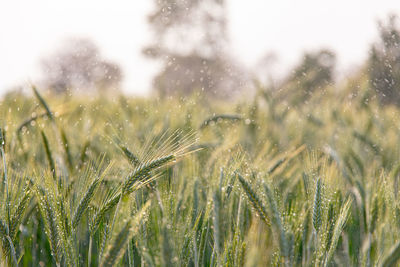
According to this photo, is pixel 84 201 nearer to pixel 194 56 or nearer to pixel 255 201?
pixel 255 201

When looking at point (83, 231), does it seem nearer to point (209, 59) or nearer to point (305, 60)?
point (305, 60)

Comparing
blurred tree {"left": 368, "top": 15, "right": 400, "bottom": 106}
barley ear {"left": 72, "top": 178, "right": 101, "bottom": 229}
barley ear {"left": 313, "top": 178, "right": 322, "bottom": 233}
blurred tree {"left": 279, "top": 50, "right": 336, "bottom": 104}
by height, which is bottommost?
barley ear {"left": 313, "top": 178, "right": 322, "bottom": 233}

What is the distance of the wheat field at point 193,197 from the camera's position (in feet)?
2.77

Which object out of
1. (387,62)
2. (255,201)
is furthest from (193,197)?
(387,62)

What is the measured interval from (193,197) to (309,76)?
1406mm

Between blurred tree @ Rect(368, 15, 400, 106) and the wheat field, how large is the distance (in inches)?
10.9

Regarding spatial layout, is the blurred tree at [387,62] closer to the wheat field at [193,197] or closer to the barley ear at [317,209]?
the wheat field at [193,197]

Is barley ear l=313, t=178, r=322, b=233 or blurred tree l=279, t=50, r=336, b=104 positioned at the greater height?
blurred tree l=279, t=50, r=336, b=104

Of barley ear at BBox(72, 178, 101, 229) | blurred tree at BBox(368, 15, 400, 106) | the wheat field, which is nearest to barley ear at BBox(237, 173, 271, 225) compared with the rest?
the wheat field

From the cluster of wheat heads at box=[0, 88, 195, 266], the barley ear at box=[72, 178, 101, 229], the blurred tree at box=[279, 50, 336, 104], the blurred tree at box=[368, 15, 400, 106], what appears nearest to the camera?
the cluster of wheat heads at box=[0, 88, 195, 266]

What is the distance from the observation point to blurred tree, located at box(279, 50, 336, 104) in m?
2.22

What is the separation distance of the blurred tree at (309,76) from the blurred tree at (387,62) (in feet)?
0.96

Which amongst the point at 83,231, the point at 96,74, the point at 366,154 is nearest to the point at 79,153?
the point at 83,231

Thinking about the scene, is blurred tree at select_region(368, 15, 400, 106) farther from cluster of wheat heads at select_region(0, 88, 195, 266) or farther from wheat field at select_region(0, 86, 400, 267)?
cluster of wheat heads at select_region(0, 88, 195, 266)
